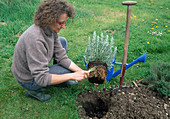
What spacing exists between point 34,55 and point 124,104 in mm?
1508

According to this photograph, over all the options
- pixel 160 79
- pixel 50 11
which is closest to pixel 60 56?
pixel 50 11

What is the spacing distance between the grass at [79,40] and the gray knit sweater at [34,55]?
554 mm

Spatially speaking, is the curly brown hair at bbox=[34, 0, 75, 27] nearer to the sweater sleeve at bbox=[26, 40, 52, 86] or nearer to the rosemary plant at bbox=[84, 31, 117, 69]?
the sweater sleeve at bbox=[26, 40, 52, 86]

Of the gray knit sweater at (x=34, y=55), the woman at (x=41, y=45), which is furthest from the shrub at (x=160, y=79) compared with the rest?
the gray knit sweater at (x=34, y=55)

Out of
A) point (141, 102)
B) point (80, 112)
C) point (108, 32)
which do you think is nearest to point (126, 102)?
point (141, 102)

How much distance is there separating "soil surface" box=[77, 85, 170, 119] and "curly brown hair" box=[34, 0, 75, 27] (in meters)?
1.35

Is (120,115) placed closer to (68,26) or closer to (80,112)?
(80,112)

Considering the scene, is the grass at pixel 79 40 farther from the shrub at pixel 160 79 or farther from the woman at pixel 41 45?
the woman at pixel 41 45

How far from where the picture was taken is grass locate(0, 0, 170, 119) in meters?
2.43

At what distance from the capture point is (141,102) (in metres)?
2.38

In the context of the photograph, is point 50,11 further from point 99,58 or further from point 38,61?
point 99,58

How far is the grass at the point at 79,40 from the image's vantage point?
2.43 meters

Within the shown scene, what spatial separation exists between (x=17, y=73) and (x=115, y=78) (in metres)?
1.76

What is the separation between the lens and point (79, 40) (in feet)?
14.3
